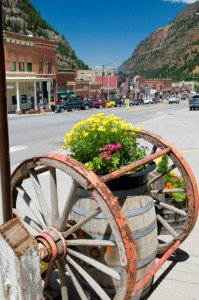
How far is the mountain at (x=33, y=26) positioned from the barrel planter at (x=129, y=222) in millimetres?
112604

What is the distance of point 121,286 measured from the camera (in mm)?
3090

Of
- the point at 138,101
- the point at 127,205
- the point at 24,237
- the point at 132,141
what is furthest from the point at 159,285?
the point at 138,101

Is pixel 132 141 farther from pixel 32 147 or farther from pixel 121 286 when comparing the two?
pixel 32 147

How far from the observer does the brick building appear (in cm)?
4384

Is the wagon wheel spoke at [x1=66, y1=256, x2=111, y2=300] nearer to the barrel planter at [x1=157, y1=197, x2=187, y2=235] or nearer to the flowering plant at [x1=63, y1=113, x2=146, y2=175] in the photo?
the flowering plant at [x1=63, y1=113, x2=146, y2=175]

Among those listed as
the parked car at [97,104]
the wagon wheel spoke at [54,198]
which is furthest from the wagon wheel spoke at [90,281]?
the parked car at [97,104]

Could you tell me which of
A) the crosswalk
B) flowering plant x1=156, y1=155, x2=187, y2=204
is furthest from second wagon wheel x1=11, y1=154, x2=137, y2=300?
the crosswalk

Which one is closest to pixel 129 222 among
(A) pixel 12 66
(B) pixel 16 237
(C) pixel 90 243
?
(C) pixel 90 243

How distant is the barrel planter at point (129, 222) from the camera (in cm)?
364

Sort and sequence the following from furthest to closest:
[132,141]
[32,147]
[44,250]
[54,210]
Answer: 1. [32,147]
2. [132,141]
3. [54,210]
4. [44,250]

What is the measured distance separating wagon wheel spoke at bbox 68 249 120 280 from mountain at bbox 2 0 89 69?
113 meters

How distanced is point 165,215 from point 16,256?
326 centimetres

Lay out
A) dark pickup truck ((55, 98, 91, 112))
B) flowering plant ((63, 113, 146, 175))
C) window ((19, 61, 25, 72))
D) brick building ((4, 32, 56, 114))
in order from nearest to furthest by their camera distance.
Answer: flowering plant ((63, 113, 146, 175))
brick building ((4, 32, 56, 114))
dark pickup truck ((55, 98, 91, 112))
window ((19, 61, 25, 72))

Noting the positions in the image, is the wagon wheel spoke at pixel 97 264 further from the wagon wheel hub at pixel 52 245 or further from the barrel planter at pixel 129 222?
the barrel planter at pixel 129 222
